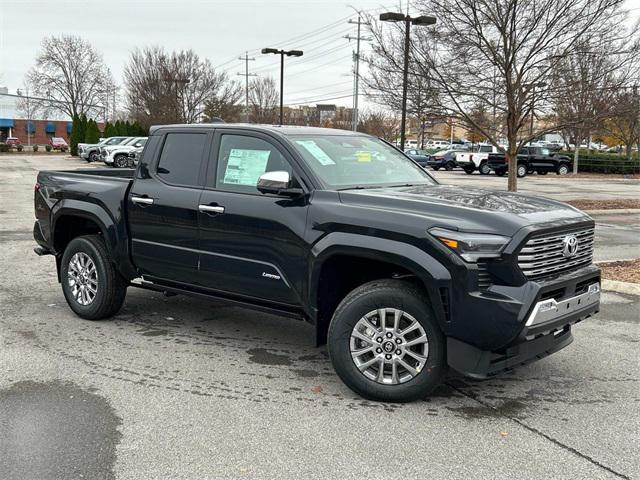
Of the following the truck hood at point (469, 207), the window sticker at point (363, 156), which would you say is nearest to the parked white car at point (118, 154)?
the window sticker at point (363, 156)

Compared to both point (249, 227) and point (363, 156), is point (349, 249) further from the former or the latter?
point (363, 156)

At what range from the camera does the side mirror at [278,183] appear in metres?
4.60

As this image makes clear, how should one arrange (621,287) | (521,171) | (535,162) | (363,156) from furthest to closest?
(535,162)
(521,171)
(621,287)
(363,156)

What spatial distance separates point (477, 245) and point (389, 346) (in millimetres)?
900

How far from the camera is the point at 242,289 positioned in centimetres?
502

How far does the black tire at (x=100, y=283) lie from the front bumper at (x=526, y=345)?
11.3ft

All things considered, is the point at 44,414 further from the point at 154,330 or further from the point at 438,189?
the point at 438,189

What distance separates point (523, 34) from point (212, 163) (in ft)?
38.0

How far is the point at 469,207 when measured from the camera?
4.18 meters

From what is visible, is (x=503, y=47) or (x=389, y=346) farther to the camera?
(x=503, y=47)

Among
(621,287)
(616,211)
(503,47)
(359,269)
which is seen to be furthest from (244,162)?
(616,211)

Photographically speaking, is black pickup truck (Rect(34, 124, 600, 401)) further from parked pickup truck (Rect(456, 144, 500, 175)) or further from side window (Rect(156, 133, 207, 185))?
parked pickup truck (Rect(456, 144, 500, 175))

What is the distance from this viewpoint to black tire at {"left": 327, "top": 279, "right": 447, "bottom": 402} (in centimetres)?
410

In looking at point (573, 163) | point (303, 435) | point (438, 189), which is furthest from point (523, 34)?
point (573, 163)
